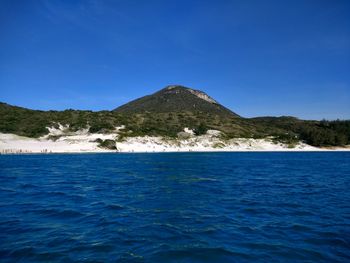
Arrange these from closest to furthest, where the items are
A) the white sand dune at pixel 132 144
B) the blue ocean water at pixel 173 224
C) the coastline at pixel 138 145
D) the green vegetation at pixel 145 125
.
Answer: the blue ocean water at pixel 173 224, the coastline at pixel 138 145, the white sand dune at pixel 132 144, the green vegetation at pixel 145 125

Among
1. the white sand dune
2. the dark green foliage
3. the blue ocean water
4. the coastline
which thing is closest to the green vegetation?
the dark green foliage

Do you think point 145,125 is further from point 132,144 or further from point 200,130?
point 132,144

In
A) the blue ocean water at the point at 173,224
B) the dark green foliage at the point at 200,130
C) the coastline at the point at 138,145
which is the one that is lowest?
the blue ocean water at the point at 173,224

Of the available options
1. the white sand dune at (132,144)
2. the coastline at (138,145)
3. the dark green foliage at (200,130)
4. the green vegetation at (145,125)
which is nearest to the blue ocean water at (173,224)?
the coastline at (138,145)

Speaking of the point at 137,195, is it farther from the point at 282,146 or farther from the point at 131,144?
the point at 282,146

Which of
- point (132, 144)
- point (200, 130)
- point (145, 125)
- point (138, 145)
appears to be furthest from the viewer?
point (145, 125)

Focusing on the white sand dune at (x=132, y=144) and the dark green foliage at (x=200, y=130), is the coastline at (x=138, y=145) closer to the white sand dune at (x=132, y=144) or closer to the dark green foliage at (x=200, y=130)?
the white sand dune at (x=132, y=144)

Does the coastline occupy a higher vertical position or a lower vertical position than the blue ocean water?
higher

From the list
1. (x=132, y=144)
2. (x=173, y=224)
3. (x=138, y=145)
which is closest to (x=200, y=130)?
(x=138, y=145)

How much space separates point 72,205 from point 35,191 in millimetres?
5705

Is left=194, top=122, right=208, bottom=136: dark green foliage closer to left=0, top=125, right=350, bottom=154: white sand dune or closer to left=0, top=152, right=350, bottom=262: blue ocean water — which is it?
left=0, top=125, right=350, bottom=154: white sand dune

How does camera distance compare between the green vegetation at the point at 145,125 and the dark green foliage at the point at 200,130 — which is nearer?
the green vegetation at the point at 145,125

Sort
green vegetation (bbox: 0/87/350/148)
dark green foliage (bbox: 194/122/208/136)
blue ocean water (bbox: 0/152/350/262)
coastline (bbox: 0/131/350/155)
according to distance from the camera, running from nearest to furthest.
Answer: blue ocean water (bbox: 0/152/350/262)
coastline (bbox: 0/131/350/155)
green vegetation (bbox: 0/87/350/148)
dark green foliage (bbox: 194/122/208/136)

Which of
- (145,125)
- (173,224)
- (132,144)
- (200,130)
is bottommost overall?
(173,224)
